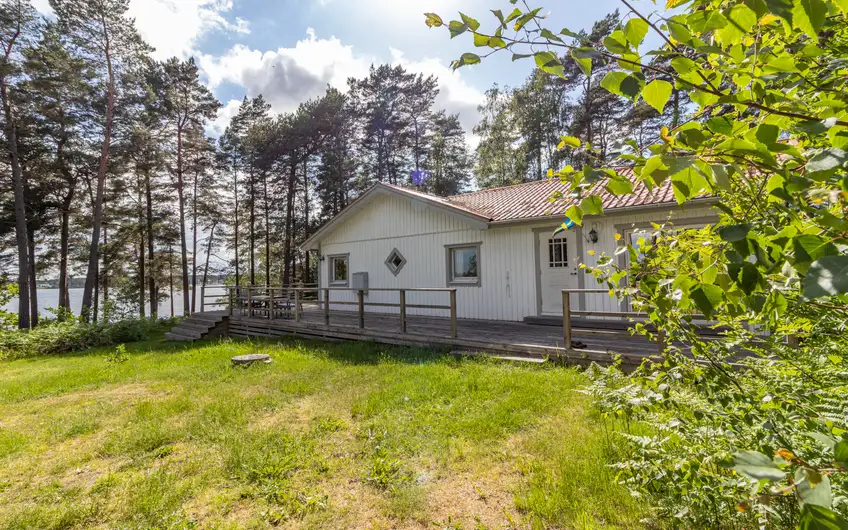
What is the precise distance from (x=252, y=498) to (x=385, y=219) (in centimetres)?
945

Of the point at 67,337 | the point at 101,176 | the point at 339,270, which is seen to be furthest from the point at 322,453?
the point at 101,176

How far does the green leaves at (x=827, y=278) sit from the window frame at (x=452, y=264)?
926 centimetres

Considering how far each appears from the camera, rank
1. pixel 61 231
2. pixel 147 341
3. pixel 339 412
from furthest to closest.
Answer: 1. pixel 61 231
2. pixel 147 341
3. pixel 339 412

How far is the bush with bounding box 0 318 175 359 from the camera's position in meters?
11.7

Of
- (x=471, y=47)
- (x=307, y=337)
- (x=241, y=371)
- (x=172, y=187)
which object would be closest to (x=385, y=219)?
(x=307, y=337)

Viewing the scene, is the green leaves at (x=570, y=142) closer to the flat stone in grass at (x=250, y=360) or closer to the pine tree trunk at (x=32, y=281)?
the flat stone in grass at (x=250, y=360)

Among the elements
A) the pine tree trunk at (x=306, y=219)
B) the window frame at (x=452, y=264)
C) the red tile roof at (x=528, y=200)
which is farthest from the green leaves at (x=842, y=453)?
the pine tree trunk at (x=306, y=219)

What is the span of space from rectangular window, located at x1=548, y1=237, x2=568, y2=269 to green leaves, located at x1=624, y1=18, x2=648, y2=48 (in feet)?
27.0

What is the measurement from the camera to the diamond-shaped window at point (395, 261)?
11.4m

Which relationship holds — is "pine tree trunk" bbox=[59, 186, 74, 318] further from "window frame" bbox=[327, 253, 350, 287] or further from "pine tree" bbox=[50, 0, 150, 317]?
"window frame" bbox=[327, 253, 350, 287]

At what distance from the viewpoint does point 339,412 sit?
4.73m

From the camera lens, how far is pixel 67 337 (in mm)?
12375

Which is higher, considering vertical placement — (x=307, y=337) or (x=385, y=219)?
(x=385, y=219)

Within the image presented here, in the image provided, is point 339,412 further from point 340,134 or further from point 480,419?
point 340,134
